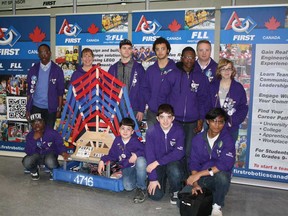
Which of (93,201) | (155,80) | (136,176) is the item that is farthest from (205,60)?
(93,201)

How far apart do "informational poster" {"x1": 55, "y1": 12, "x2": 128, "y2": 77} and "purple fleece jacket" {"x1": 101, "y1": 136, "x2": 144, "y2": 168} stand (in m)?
1.35

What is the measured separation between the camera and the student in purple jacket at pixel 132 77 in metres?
3.49

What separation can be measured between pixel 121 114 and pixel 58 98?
95 centimetres

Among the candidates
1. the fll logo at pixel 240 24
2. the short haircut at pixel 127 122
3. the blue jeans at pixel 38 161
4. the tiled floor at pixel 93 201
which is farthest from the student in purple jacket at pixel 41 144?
the fll logo at pixel 240 24

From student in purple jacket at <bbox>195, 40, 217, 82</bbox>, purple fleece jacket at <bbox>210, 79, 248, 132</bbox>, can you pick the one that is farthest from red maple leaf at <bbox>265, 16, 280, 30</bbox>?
purple fleece jacket at <bbox>210, 79, 248, 132</bbox>

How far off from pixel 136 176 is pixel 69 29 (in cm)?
228

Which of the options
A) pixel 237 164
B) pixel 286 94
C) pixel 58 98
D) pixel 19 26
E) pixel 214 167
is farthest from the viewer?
pixel 19 26

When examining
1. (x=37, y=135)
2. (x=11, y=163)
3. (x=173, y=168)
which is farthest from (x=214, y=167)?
(x=11, y=163)

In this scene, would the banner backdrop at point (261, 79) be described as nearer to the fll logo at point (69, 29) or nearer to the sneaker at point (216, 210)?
the sneaker at point (216, 210)

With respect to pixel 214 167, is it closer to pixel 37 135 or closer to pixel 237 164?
pixel 237 164

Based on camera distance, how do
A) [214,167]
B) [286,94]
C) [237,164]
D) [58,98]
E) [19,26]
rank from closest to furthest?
[214,167] < [286,94] < [237,164] < [58,98] < [19,26]

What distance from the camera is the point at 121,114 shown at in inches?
141

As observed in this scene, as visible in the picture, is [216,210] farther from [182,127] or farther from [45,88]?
[45,88]

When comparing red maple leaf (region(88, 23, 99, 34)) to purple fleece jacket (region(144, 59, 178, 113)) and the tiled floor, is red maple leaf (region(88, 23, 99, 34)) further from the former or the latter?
the tiled floor
